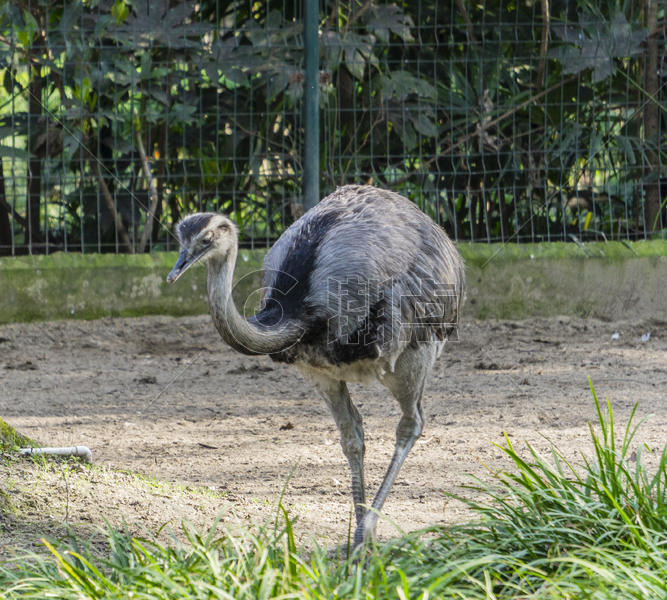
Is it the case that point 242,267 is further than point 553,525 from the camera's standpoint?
Yes

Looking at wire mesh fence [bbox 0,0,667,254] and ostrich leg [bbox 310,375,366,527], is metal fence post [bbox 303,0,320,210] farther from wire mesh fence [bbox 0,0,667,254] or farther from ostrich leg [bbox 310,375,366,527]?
ostrich leg [bbox 310,375,366,527]

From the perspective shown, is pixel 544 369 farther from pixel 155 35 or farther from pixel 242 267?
pixel 155 35

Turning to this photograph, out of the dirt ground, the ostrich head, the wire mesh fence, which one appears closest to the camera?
the ostrich head

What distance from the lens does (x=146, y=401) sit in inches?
223

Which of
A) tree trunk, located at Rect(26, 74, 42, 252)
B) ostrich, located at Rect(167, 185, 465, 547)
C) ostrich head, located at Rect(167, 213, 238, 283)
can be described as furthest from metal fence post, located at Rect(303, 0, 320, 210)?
ostrich head, located at Rect(167, 213, 238, 283)

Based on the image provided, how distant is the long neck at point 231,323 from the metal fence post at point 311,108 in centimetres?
349

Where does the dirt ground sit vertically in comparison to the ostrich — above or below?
below

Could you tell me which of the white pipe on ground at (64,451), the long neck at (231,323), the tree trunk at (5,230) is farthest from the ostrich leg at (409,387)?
the tree trunk at (5,230)

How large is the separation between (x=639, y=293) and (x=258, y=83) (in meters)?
3.00

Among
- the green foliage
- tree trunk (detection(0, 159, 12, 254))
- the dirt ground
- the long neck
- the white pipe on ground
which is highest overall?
tree trunk (detection(0, 159, 12, 254))

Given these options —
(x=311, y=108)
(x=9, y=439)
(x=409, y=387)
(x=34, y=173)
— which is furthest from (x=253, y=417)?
(x=34, y=173)

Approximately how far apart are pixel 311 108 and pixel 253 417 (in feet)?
8.47

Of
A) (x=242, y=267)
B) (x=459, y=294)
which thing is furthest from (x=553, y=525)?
(x=242, y=267)

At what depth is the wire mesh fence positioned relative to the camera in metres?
7.16
